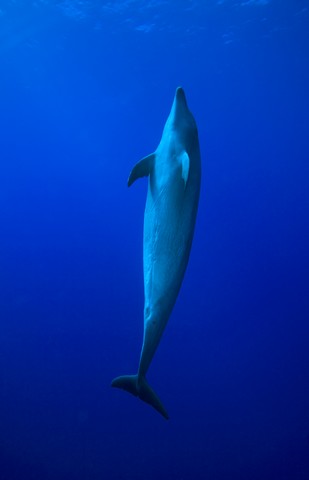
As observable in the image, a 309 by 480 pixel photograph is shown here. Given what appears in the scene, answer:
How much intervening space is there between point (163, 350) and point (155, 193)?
48.6 feet

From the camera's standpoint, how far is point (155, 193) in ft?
12.3

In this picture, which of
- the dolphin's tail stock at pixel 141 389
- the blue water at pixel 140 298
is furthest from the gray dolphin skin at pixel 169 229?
the blue water at pixel 140 298

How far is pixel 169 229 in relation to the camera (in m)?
3.48

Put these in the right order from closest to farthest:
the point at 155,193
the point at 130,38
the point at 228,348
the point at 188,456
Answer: the point at 155,193 → the point at 188,456 → the point at 228,348 → the point at 130,38

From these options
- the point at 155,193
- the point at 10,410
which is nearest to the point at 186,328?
the point at 10,410

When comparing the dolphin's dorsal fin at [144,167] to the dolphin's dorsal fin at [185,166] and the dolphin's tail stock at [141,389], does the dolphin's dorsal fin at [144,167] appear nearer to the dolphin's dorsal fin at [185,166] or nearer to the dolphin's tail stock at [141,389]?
the dolphin's dorsal fin at [185,166]

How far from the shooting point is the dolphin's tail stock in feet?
13.2

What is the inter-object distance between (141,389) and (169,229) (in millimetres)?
1780

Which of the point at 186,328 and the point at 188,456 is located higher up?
the point at 186,328

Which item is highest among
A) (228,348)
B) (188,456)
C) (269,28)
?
(269,28)

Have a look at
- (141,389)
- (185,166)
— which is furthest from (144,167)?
(141,389)

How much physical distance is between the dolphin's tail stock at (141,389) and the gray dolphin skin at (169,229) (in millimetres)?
292

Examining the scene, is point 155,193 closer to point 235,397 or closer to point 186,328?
point 235,397

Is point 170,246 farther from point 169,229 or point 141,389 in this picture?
point 141,389
